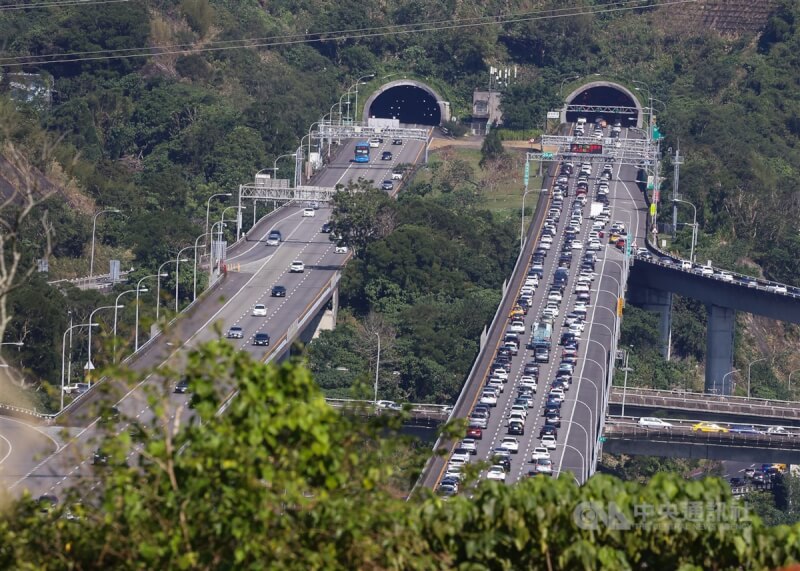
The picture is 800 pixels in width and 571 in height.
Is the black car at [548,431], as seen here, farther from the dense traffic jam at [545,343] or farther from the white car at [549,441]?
the white car at [549,441]

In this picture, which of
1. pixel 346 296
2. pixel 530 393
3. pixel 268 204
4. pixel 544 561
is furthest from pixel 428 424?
pixel 544 561

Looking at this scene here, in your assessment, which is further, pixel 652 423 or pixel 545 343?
pixel 545 343

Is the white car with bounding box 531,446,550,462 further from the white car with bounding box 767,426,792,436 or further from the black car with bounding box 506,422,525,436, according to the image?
the white car with bounding box 767,426,792,436

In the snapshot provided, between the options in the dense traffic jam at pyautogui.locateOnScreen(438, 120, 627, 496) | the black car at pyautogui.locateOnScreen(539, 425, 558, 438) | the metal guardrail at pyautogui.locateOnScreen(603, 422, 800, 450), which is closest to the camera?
the dense traffic jam at pyautogui.locateOnScreen(438, 120, 627, 496)

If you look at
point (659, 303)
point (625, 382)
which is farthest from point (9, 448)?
point (659, 303)

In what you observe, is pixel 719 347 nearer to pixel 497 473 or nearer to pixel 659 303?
pixel 659 303

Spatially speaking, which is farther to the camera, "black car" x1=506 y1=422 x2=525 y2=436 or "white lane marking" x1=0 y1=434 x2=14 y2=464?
"black car" x1=506 y1=422 x2=525 y2=436

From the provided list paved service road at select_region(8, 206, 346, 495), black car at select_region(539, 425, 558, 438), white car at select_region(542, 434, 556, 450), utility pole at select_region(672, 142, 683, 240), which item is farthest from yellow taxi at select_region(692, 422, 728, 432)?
utility pole at select_region(672, 142, 683, 240)

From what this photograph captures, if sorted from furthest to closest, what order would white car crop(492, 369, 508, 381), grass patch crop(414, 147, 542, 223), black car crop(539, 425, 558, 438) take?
1. grass patch crop(414, 147, 542, 223)
2. white car crop(492, 369, 508, 381)
3. black car crop(539, 425, 558, 438)
